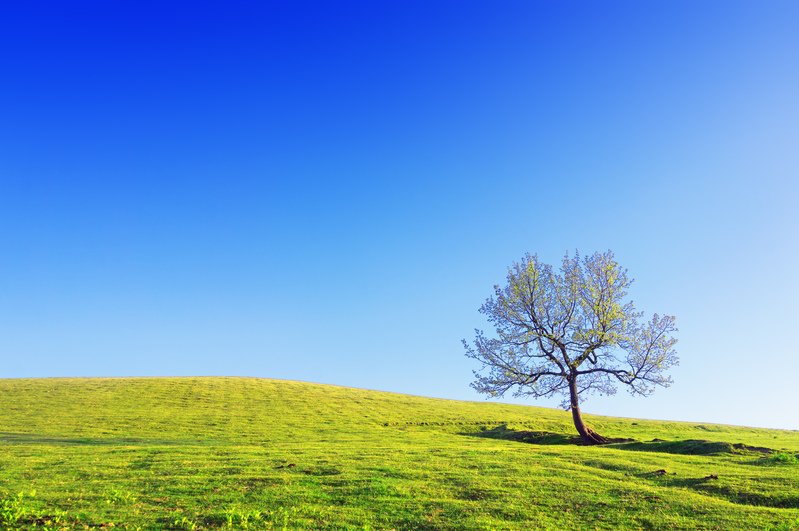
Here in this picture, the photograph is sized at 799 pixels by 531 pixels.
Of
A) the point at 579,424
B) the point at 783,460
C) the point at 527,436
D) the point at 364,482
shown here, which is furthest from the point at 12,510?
the point at 579,424

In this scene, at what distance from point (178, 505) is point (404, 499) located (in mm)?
8425

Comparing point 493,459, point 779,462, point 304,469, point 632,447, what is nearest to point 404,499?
point 304,469

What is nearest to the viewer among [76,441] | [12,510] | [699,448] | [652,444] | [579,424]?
[12,510]

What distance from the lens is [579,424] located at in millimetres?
46188

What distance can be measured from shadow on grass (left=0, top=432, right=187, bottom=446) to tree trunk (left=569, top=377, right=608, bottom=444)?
3399cm

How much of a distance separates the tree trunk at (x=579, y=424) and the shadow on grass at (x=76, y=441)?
1338 inches

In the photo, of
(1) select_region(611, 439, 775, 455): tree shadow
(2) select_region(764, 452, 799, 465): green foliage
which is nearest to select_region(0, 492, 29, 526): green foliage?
(2) select_region(764, 452, 799, 465): green foliage

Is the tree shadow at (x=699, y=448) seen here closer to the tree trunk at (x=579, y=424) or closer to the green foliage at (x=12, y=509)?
the tree trunk at (x=579, y=424)

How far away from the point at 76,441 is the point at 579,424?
Answer: 42.9 metres

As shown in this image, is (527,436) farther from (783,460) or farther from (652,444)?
(783,460)

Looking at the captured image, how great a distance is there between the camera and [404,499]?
1980cm

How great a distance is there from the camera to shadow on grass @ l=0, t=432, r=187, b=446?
133ft

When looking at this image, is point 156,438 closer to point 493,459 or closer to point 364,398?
point 493,459

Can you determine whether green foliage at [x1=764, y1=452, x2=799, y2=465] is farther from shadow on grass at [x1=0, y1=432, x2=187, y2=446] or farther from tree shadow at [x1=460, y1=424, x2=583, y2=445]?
shadow on grass at [x1=0, y1=432, x2=187, y2=446]
